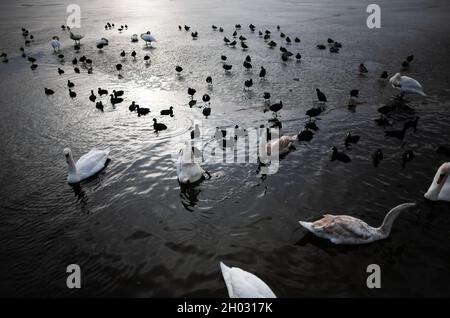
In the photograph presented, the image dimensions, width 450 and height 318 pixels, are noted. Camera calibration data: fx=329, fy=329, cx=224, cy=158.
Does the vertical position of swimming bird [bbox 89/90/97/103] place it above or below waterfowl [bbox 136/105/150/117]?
above

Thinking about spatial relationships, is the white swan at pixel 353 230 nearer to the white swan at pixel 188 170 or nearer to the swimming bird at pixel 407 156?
the swimming bird at pixel 407 156

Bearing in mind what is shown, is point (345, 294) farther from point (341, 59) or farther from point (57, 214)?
point (341, 59)

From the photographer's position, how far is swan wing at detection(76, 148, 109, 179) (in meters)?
9.92

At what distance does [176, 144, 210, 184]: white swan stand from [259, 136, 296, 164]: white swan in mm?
2003

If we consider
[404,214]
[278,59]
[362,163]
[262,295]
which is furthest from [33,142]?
[278,59]

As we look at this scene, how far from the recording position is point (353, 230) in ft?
23.7

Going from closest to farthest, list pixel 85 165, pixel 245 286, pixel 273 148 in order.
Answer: pixel 245 286 < pixel 85 165 < pixel 273 148

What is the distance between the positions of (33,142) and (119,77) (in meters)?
8.09

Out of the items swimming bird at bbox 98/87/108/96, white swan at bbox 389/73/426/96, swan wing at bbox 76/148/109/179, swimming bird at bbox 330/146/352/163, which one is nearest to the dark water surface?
swimming bird at bbox 330/146/352/163

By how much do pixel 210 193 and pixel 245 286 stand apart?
12.0 ft

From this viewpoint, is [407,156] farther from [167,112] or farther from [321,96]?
[167,112]

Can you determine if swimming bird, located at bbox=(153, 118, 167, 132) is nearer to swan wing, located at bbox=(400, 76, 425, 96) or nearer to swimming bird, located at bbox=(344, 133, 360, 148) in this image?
swimming bird, located at bbox=(344, 133, 360, 148)

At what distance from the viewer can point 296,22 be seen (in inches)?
1307

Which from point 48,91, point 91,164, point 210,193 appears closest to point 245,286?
point 210,193
